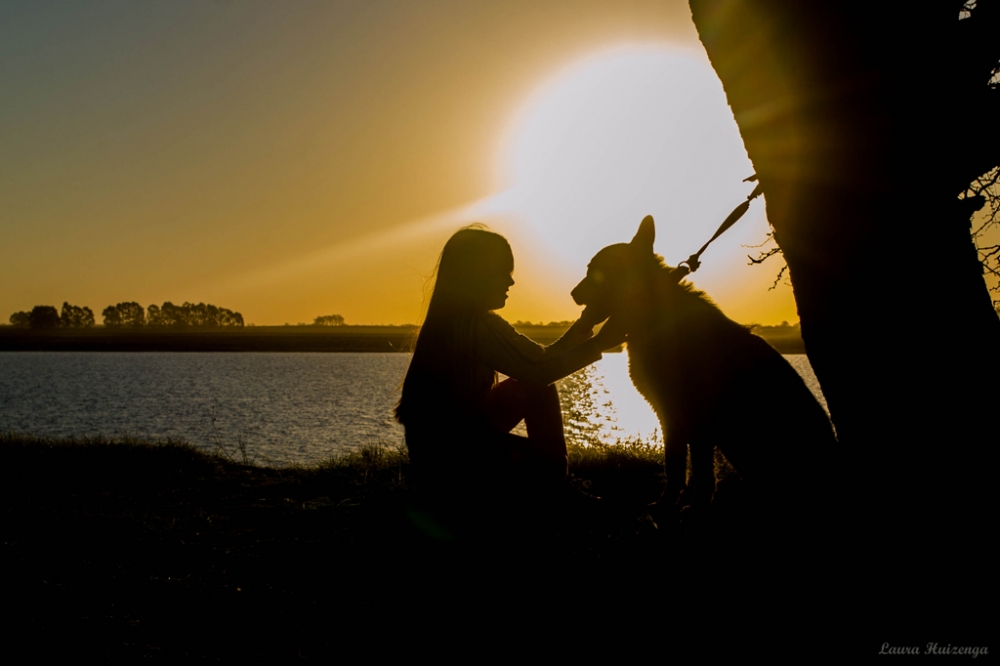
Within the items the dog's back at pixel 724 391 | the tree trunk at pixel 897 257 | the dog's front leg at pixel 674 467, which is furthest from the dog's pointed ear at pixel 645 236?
the tree trunk at pixel 897 257

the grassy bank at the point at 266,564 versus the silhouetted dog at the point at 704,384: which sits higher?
the silhouetted dog at the point at 704,384

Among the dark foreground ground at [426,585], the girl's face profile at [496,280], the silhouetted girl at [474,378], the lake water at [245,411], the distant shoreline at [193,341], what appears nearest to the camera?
the dark foreground ground at [426,585]

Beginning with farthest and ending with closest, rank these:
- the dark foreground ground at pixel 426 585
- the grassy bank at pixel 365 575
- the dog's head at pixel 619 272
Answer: the dog's head at pixel 619 272 → the grassy bank at pixel 365 575 → the dark foreground ground at pixel 426 585

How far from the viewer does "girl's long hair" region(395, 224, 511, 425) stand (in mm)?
3107

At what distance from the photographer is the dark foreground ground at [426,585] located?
2463 mm

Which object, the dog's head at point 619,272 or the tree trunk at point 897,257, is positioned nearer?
the tree trunk at point 897,257

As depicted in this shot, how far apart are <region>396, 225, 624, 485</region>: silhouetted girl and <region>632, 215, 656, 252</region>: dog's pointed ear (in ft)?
3.69

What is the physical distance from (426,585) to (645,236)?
2.74 meters

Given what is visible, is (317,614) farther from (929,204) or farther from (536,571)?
(929,204)

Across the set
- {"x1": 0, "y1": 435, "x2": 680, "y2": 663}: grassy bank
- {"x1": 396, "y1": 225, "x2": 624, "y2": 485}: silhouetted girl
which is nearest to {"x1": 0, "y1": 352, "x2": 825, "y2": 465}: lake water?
{"x1": 0, "y1": 435, "x2": 680, "y2": 663}: grassy bank

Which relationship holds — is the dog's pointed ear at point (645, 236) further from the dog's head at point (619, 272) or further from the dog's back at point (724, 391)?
the dog's back at point (724, 391)

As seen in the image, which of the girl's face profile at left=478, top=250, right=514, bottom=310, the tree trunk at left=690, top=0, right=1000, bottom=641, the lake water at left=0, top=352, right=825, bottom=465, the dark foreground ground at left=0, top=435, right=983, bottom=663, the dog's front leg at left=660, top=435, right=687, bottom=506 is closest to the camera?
the tree trunk at left=690, top=0, right=1000, bottom=641

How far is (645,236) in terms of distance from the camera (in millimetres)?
4098

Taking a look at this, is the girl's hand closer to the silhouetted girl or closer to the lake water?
the silhouetted girl
